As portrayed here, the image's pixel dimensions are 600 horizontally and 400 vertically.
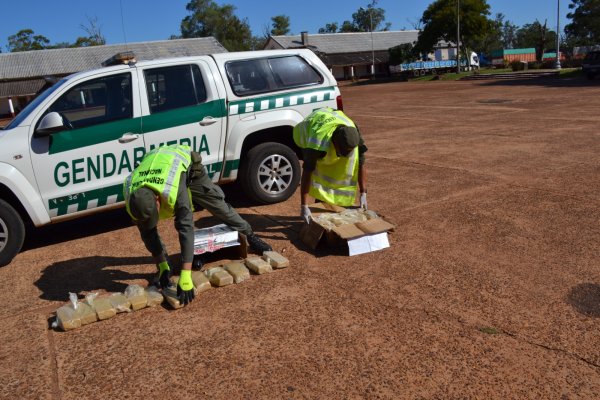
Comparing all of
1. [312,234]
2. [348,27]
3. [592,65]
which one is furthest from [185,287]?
[348,27]

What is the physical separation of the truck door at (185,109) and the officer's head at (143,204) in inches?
81.9

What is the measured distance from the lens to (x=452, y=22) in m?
55.8

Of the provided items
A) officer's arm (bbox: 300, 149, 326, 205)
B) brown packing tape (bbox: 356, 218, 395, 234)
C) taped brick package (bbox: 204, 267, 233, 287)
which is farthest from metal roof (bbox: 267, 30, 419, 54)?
taped brick package (bbox: 204, 267, 233, 287)

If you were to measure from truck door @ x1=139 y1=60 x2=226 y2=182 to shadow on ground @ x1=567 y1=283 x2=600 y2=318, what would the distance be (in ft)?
13.1

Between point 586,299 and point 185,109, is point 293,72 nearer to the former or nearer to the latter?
point 185,109

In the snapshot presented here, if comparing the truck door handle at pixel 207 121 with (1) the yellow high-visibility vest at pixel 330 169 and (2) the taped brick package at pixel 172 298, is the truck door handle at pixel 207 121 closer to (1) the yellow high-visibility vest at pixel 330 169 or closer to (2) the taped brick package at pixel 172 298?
(1) the yellow high-visibility vest at pixel 330 169

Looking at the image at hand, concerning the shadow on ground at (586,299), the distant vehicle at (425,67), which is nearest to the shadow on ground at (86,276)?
the shadow on ground at (586,299)

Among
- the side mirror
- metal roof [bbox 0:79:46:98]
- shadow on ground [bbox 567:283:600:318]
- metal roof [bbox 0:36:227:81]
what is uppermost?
metal roof [bbox 0:36:227:81]

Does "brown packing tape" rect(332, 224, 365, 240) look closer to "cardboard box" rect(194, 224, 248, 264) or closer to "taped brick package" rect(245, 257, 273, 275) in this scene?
"taped brick package" rect(245, 257, 273, 275)

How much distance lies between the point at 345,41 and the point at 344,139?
72.8 m

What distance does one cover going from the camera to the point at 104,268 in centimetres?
535

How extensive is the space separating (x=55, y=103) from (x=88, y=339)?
2874 mm

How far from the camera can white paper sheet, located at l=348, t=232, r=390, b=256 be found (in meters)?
5.14

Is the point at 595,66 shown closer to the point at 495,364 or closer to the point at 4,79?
the point at 495,364
